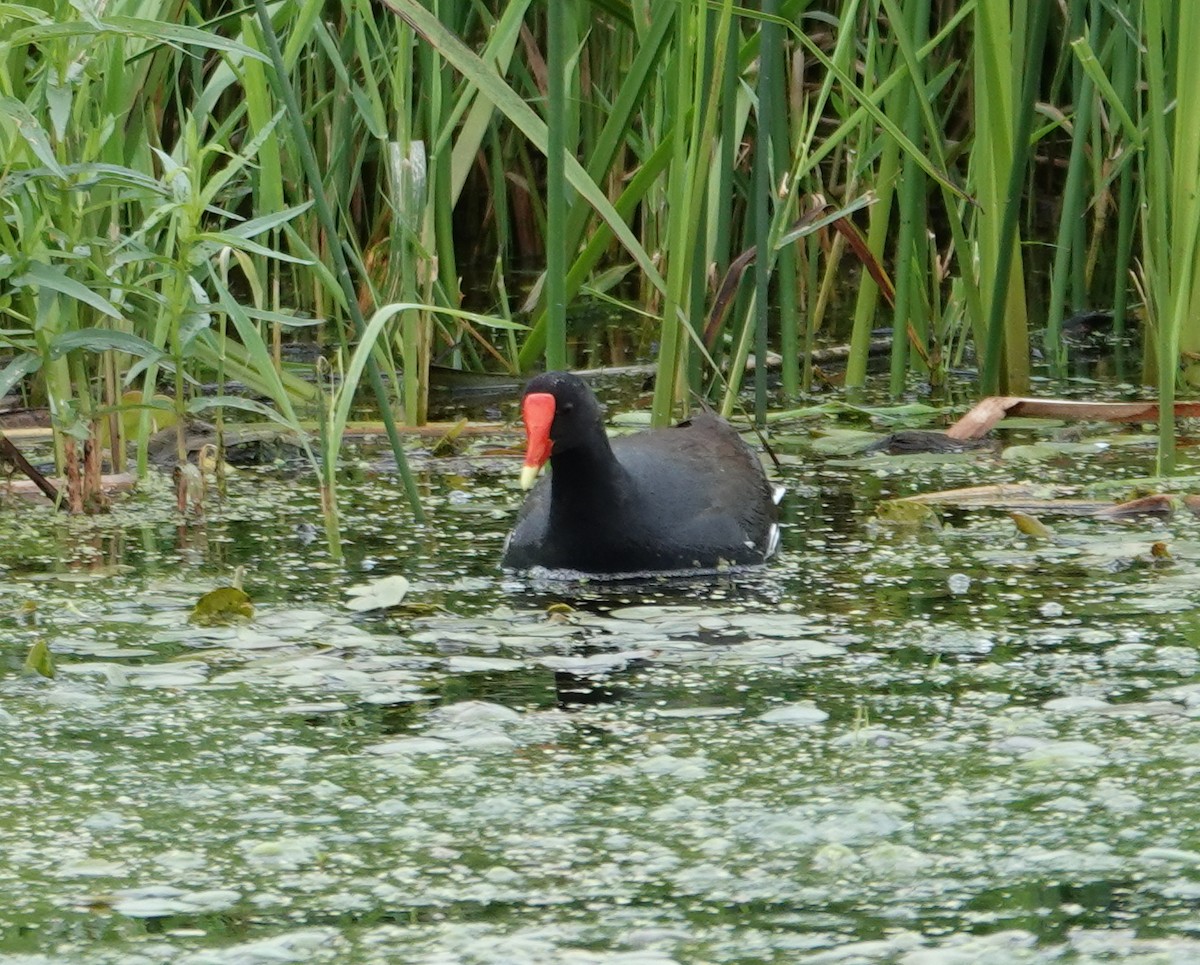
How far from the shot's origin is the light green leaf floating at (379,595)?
3412mm

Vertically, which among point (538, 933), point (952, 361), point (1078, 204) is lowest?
point (538, 933)

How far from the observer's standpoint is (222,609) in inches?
131

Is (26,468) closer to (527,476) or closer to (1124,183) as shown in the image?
(527,476)

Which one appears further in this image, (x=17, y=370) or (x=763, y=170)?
(x=763, y=170)

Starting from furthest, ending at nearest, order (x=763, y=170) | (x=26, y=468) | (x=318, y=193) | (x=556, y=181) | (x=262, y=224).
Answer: (x=763, y=170) < (x=26, y=468) < (x=556, y=181) < (x=262, y=224) < (x=318, y=193)

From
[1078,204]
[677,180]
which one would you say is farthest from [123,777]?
[1078,204]

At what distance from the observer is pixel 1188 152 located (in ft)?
13.0

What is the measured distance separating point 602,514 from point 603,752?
4.25ft

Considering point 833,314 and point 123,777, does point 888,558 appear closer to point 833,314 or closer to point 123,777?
point 123,777

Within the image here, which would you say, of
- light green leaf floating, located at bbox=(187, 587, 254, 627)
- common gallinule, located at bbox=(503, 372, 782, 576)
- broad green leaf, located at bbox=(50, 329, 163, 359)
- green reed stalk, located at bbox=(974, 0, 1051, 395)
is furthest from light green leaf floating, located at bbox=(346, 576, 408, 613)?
green reed stalk, located at bbox=(974, 0, 1051, 395)

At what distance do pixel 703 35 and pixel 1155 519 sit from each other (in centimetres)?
124

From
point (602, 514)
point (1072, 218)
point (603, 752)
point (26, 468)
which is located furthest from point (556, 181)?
point (1072, 218)

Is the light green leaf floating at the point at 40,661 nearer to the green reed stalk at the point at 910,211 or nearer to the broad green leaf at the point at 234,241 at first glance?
the broad green leaf at the point at 234,241

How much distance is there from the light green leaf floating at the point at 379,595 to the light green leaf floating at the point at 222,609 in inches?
7.1
